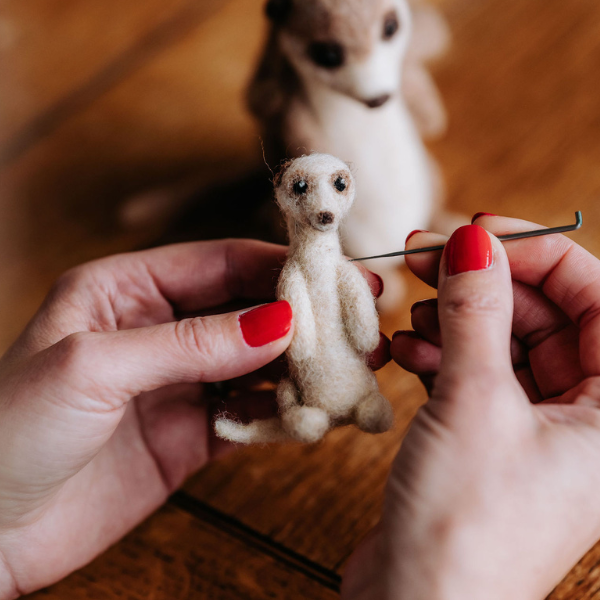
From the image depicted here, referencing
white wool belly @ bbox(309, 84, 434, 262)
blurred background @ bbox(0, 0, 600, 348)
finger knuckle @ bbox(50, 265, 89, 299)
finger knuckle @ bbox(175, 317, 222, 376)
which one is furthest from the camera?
blurred background @ bbox(0, 0, 600, 348)

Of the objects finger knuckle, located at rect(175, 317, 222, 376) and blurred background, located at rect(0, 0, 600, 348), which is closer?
finger knuckle, located at rect(175, 317, 222, 376)

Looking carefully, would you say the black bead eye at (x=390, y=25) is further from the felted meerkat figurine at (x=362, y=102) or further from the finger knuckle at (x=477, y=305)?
the finger knuckle at (x=477, y=305)

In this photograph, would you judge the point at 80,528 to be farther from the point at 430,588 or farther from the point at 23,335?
the point at 430,588

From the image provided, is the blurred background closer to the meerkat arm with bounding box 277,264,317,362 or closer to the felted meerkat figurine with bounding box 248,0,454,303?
the felted meerkat figurine with bounding box 248,0,454,303

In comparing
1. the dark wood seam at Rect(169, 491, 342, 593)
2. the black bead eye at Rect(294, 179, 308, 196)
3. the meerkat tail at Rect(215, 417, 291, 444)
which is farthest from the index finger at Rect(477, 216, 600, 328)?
the dark wood seam at Rect(169, 491, 342, 593)

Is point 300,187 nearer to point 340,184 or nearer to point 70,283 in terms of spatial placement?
point 340,184

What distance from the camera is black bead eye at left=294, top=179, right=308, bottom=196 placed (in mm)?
609

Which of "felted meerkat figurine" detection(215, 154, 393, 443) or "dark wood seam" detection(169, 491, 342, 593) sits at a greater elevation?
"felted meerkat figurine" detection(215, 154, 393, 443)

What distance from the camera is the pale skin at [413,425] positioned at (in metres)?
0.49

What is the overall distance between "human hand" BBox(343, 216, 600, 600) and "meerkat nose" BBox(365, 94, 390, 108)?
0.34 meters

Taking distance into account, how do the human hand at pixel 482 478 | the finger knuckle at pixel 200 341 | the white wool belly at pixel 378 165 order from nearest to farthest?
the human hand at pixel 482 478 → the finger knuckle at pixel 200 341 → the white wool belly at pixel 378 165

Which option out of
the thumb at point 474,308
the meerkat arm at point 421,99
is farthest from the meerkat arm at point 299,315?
the meerkat arm at point 421,99

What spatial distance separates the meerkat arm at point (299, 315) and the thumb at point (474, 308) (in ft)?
0.45

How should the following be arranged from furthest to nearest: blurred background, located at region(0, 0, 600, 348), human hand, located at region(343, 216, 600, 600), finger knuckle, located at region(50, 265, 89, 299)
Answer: blurred background, located at region(0, 0, 600, 348), finger knuckle, located at region(50, 265, 89, 299), human hand, located at region(343, 216, 600, 600)
